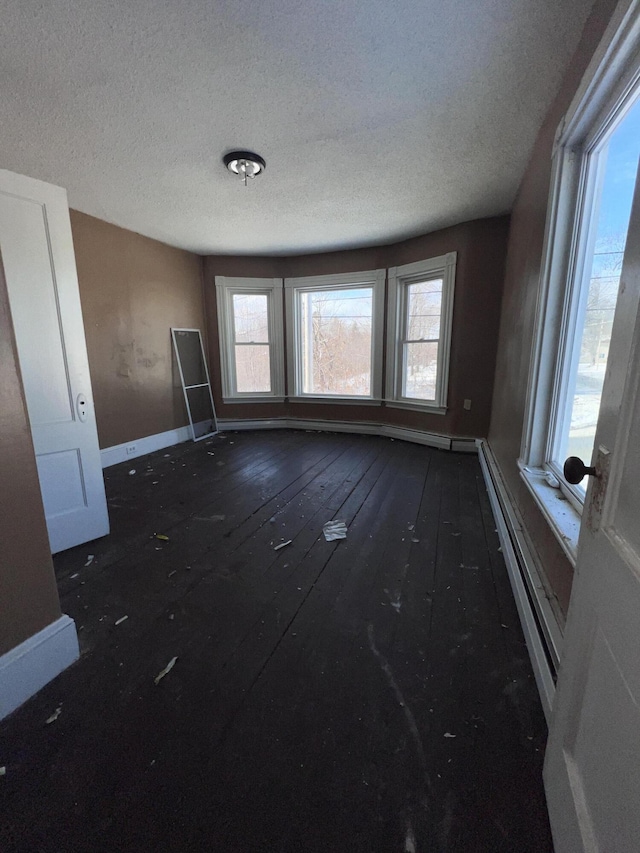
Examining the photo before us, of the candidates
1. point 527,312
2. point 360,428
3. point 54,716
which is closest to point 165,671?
point 54,716

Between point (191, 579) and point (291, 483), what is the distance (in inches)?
56.7

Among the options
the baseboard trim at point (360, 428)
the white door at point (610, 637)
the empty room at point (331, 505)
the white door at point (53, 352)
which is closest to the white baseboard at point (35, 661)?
the empty room at point (331, 505)

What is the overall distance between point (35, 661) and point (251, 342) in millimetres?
4432

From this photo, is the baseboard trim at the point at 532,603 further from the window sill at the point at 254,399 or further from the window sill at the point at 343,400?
the window sill at the point at 254,399

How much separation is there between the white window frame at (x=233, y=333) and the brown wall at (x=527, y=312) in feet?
9.60

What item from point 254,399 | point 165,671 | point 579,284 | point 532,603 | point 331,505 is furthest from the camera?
point 254,399

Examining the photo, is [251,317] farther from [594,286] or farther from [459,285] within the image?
[594,286]

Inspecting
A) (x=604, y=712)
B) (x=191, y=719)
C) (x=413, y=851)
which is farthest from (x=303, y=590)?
(x=604, y=712)

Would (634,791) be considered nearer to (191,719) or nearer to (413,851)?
(413,851)

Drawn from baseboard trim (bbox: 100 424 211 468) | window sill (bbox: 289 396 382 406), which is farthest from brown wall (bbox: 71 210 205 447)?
window sill (bbox: 289 396 382 406)

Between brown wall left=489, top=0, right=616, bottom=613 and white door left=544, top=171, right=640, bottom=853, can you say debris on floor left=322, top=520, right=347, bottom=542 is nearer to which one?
brown wall left=489, top=0, right=616, bottom=613

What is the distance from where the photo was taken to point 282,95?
184 centimetres

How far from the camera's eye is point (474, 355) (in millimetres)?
3863

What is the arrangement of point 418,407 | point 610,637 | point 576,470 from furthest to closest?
point 418,407 → point 576,470 → point 610,637
